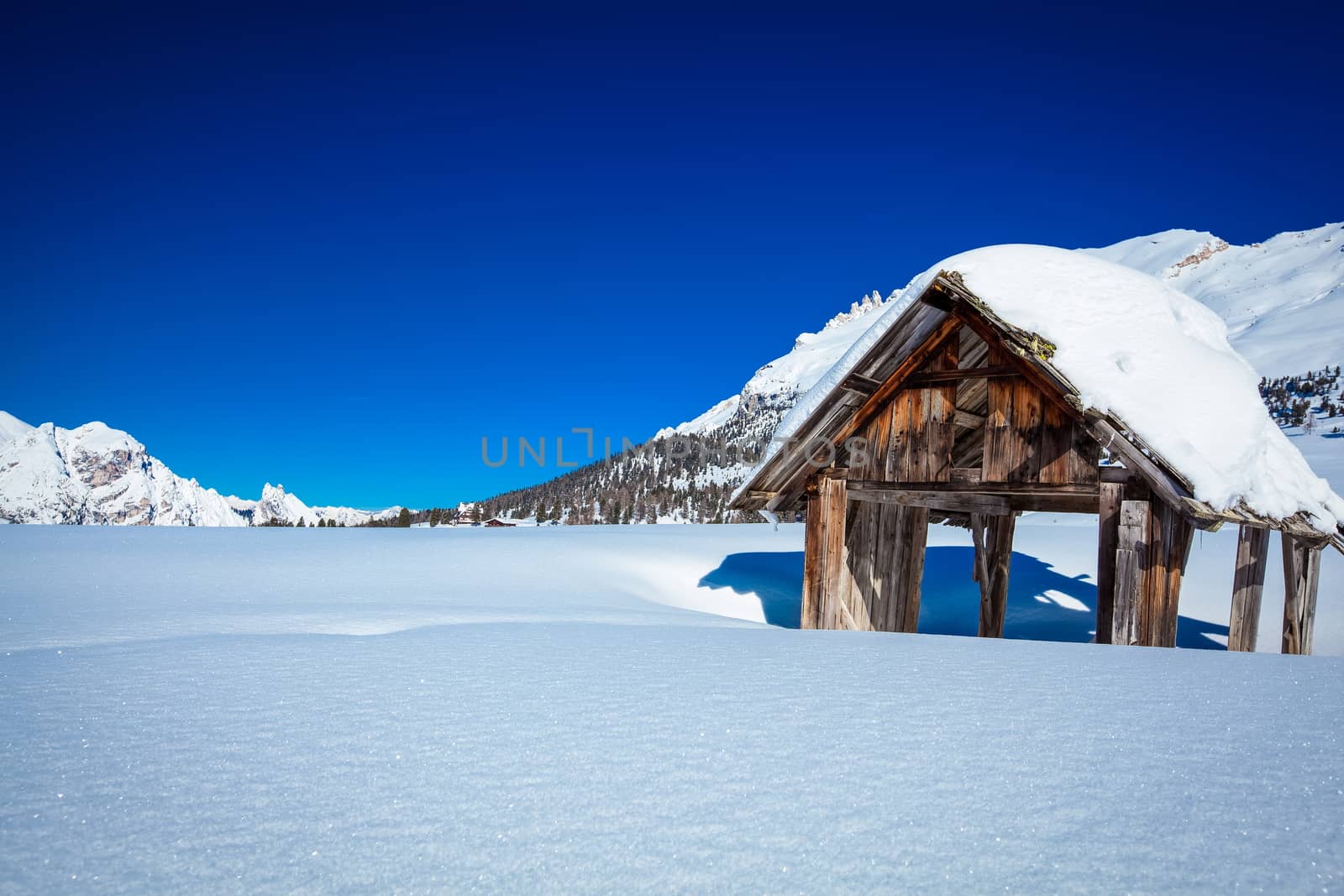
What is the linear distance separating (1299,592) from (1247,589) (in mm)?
1298

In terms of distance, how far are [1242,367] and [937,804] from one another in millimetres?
8257

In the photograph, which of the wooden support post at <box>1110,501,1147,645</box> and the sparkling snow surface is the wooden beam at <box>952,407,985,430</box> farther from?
the sparkling snow surface

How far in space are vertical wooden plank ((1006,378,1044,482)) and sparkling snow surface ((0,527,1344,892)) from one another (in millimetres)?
3667

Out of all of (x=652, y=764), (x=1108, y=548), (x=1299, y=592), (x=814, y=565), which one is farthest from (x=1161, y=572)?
(x=652, y=764)

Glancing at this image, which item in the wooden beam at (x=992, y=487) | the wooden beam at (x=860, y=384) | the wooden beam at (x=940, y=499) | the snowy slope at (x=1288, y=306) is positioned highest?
the snowy slope at (x=1288, y=306)

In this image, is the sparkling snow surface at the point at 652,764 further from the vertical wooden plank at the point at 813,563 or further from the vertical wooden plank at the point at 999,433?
the vertical wooden plank at the point at 813,563

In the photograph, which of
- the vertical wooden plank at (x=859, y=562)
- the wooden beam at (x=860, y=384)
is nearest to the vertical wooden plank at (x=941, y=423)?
the wooden beam at (x=860, y=384)

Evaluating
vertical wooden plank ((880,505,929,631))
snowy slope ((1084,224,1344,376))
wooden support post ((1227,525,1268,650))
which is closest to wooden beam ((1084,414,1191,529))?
wooden support post ((1227,525,1268,650))

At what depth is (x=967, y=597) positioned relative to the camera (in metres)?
15.2

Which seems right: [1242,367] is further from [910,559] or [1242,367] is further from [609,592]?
[609,592]

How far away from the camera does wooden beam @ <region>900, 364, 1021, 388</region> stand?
8539 millimetres

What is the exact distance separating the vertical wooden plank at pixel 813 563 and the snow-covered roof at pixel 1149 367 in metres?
1.17

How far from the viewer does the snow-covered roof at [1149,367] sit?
699cm

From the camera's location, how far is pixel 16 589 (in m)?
7.67
